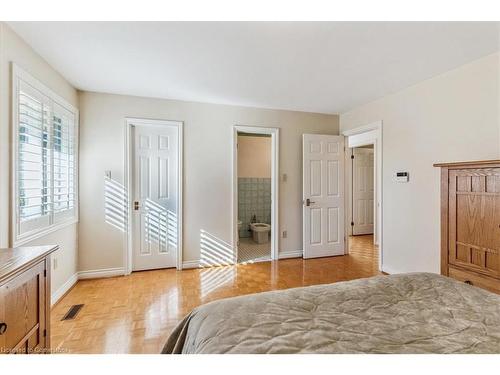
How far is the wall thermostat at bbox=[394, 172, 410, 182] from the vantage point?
2.99 m

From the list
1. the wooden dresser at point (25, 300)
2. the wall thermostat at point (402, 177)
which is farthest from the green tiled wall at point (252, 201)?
the wooden dresser at point (25, 300)

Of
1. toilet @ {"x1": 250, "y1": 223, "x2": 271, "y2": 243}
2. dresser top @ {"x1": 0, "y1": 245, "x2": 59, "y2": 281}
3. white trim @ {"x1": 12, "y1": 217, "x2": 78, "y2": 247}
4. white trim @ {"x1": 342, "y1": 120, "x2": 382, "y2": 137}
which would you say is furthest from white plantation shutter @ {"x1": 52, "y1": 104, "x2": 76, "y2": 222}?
white trim @ {"x1": 342, "y1": 120, "x2": 382, "y2": 137}

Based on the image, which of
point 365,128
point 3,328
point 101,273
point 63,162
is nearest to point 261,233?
point 365,128

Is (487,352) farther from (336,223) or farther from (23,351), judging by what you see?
(336,223)

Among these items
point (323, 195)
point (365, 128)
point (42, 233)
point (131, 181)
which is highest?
point (365, 128)

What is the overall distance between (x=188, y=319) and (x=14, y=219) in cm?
161

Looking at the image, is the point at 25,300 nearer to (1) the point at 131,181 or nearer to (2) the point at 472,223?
(1) the point at 131,181

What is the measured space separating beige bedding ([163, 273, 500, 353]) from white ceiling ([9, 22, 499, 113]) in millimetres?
1729

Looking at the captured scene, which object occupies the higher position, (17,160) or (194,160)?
(194,160)

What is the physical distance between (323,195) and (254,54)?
249 cm

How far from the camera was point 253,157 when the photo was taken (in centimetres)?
582

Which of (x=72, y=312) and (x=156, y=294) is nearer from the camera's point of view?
(x=72, y=312)

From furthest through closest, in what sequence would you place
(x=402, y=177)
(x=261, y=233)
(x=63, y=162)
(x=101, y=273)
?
(x=261, y=233), (x=101, y=273), (x=402, y=177), (x=63, y=162)
